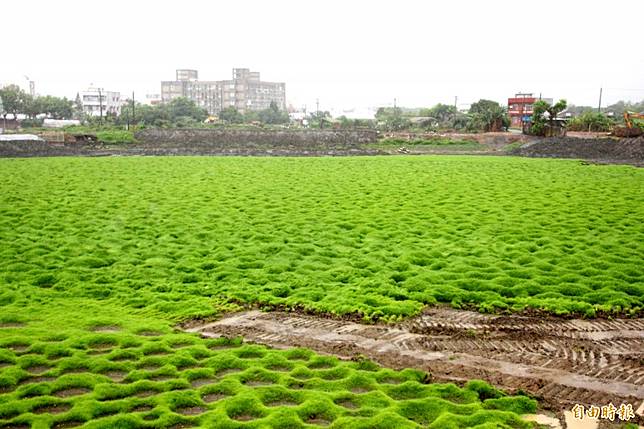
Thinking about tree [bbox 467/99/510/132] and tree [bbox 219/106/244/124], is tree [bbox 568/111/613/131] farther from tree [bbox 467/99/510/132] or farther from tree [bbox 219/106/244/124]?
tree [bbox 219/106/244/124]

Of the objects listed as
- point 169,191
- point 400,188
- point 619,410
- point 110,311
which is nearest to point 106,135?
point 169,191

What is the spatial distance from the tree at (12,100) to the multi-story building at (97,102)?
28.7 meters

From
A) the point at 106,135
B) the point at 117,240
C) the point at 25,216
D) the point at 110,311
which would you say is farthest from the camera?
the point at 106,135

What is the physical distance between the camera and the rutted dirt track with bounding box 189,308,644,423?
328 inches

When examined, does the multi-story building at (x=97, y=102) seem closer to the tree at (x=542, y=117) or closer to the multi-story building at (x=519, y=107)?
the multi-story building at (x=519, y=107)

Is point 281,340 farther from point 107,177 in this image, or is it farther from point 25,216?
point 107,177

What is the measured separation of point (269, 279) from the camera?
13391mm

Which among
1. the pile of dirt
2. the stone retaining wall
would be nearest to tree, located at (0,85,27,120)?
the stone retaining wall

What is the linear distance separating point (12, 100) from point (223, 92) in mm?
70809

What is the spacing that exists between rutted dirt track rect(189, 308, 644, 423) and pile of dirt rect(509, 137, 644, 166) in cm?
3305

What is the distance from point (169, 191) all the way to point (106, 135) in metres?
39.8

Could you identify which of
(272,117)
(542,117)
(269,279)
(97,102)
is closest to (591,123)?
(542,117)

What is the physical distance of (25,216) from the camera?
64.2 ft

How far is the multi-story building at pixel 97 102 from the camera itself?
128250 mm
